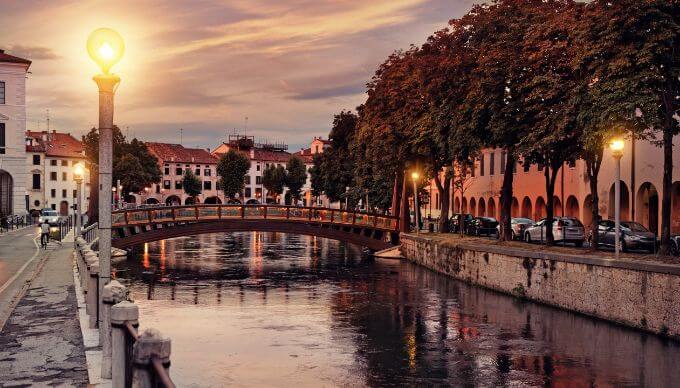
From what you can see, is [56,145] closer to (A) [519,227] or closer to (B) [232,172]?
(B) [232,172]

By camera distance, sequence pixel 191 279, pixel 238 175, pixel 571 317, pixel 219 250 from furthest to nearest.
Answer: pixel 238 175 → pixel 219 250 → pixel 191 279 → pixel 571 317

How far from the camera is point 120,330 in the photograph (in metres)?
8.56

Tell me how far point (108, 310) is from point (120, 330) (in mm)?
2247

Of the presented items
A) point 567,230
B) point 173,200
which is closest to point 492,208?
point 567,230

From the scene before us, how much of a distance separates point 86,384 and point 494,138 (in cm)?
2588

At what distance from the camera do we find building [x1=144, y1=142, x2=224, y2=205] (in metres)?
141

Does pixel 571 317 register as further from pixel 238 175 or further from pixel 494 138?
pixel 238 175

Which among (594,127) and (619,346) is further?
(594,127)

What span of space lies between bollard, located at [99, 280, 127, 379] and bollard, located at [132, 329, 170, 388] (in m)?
4.30

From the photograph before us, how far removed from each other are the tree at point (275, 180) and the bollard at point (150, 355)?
13029cm

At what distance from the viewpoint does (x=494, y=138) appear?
3425cm

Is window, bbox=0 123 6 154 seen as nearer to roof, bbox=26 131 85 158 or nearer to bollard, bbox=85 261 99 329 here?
roof, bbox=26 131 85 158

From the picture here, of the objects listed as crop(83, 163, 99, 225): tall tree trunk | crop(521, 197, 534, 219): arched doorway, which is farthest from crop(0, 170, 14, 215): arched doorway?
crop(521, 197, 534, 219): arched doorway

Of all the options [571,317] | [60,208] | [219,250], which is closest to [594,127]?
[571,317]
